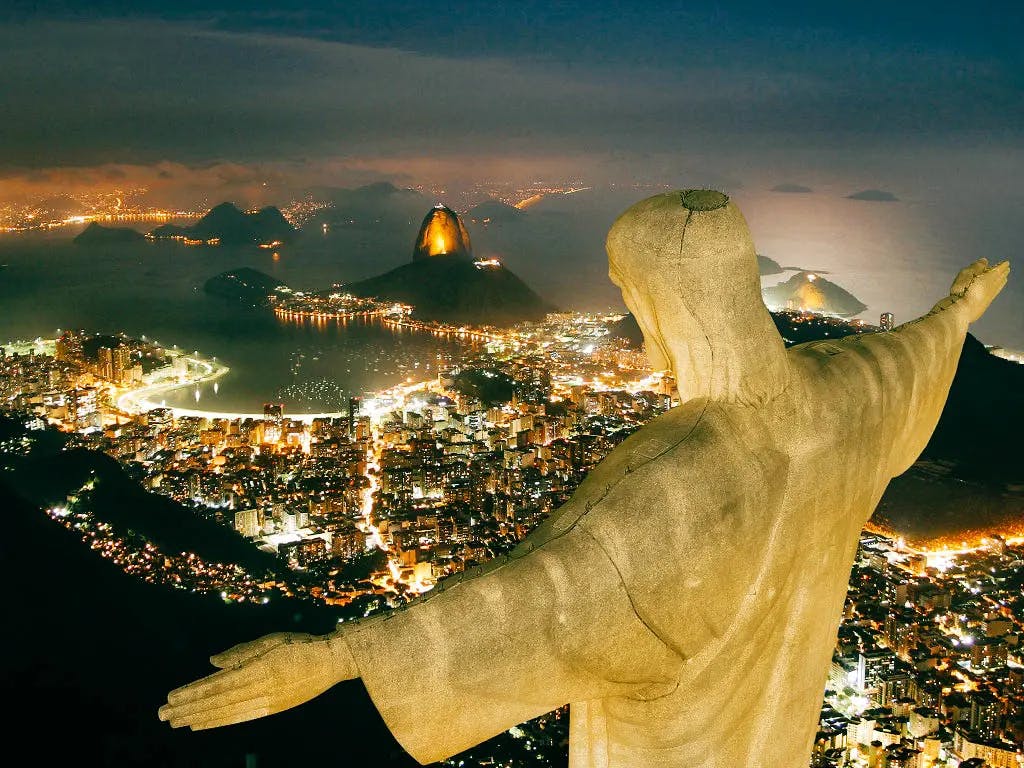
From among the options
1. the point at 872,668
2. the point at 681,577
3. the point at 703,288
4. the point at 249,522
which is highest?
the point at 703,288

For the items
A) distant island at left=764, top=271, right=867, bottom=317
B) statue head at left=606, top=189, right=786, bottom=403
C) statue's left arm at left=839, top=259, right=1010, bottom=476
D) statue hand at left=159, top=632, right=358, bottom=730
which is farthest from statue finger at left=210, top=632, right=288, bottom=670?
distant island at left=764, top=271, right=867, bottom=317

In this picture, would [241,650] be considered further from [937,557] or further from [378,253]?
[378,253]

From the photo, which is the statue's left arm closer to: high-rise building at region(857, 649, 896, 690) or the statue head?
the statue head

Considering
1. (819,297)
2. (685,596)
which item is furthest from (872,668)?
(819,297)

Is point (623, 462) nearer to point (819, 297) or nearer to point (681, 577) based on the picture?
point (681, 577)

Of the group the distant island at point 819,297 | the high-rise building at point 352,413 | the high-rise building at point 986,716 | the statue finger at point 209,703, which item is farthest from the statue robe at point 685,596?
the high-rise building at point 352,413

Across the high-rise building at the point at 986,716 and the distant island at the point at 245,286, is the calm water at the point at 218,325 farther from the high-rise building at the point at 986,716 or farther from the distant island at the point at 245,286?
the high-rise building at the point at 986,716
